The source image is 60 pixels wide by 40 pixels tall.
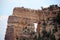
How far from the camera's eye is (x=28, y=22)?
660 inches

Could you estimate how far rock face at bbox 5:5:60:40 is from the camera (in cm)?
1516

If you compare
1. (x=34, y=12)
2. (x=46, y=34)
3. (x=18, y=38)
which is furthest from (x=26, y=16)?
(x=46, y=34)

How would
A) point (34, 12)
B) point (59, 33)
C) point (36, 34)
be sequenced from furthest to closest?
point (34, 12) < point (36, 34) < point (59, 33)

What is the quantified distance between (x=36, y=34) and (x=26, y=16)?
1.92 metres

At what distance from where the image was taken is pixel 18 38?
16.2 meters

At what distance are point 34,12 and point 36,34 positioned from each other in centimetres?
198

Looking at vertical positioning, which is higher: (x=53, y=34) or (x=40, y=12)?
(x=40, y=12)

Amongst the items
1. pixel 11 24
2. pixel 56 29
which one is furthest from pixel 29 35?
pixel 56 29

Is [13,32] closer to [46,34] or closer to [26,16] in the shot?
[26,16]

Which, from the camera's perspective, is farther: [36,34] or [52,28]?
[36,34]

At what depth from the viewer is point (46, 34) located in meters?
14.4

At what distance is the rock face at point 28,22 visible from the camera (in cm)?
1516

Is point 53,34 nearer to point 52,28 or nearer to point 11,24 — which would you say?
point 52,28

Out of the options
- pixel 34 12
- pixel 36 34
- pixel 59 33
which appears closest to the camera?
pixel 59 33
